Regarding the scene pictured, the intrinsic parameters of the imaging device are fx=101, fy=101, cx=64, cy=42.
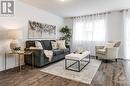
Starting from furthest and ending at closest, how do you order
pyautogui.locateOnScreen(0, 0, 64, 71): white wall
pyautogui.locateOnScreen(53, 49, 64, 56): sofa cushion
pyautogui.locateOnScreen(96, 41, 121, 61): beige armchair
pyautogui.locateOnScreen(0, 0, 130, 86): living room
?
pyautogui.locateOnScreen(96, 41, 121, 61): beige armchair → pyautogui.locateOnScreen(53, 49, 64, 56): sofa cushion → pyautogui.locateOnScreen(0, 0, 64, 71): white wall → pyautogui.locateOnScreen(0, 0, 130, 86): living room

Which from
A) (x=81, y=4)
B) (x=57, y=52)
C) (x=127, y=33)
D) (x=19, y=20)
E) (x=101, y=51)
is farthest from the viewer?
(x=127, y=33)

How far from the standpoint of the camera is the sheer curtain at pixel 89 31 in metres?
5.36

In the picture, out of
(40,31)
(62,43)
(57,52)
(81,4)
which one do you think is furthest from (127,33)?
(40,31)

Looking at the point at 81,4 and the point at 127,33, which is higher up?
the point at 81,4

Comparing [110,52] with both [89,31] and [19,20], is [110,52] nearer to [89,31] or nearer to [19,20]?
[89,31]

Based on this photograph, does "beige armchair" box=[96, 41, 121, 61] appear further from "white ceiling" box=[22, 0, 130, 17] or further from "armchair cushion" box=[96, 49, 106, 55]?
"white ceiling" box=[22, 0, 130, 17]

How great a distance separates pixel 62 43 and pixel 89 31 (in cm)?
179

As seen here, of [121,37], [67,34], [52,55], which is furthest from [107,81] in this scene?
[67,34]

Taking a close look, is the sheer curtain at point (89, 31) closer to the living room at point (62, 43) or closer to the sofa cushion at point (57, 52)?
the living room at point (62, 43)

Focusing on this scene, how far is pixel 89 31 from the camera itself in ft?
18.7

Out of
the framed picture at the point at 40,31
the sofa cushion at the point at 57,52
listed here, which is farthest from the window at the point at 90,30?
the sofa cushion at the point at 57,52

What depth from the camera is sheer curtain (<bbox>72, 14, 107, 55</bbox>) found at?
5.36 metres

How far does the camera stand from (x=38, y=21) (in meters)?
4.46

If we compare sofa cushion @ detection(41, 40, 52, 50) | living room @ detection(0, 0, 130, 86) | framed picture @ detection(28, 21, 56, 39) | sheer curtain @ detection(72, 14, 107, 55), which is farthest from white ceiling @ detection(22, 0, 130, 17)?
sofa cushion @ detection(41, 40, 52, 50)
